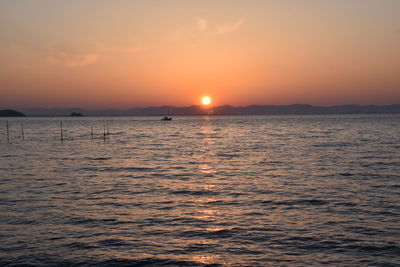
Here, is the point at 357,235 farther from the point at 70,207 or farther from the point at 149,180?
the point at 149,180

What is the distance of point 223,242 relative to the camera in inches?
635

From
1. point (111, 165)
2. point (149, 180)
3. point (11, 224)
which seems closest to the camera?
point (11, 224)

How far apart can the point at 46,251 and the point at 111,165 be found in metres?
29.7

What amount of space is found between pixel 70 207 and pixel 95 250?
26.9 feet

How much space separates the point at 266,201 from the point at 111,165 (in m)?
25.2

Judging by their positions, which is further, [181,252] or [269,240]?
[269,240]

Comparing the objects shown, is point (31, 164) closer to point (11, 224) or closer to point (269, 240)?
point (11, 224)

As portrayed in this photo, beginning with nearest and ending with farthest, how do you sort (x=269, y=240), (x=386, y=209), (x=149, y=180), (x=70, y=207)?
(x=269, y=240) → (x=386, y=209) → (x=70, y=207) → (x=149, y=180)

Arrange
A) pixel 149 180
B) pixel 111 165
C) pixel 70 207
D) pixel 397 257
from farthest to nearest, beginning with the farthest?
pixel 111 165 → pixel 149 180 → pixel 70 207 → pixel 397 257

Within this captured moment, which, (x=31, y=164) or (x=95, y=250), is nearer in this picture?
(x=95, y=250)

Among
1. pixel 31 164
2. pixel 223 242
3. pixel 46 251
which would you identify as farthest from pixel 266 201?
pixel 31 164

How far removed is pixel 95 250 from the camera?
603 inches

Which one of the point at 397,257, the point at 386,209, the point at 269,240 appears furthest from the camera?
the point at 386,209

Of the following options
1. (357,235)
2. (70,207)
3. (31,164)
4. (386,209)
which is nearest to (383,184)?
(386,209)
